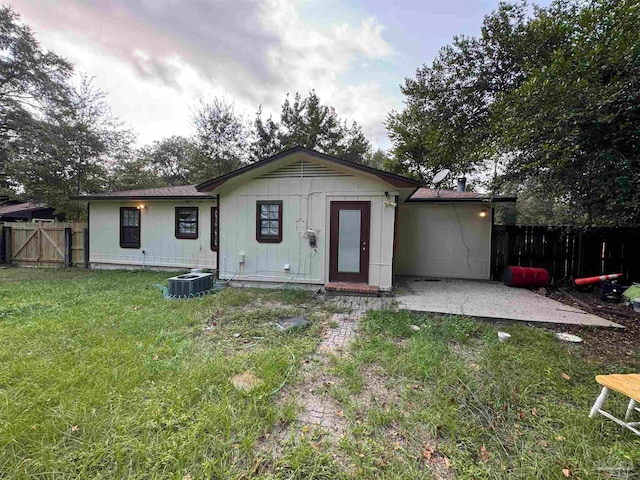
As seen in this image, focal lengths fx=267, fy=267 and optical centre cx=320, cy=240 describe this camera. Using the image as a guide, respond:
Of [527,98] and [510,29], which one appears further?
[510,29]

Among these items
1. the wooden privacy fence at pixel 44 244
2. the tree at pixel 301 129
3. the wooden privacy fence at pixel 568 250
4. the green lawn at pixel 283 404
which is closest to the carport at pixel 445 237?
the wooden privacy fence at pixel 568 250

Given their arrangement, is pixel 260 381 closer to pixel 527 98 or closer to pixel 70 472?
pixel 70 472

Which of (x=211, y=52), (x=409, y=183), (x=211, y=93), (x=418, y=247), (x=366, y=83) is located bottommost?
(x=418, y=247)

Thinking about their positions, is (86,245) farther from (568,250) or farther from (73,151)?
(568,250)

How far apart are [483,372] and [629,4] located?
576cm

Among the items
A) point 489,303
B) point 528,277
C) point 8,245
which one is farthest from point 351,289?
point 8,245

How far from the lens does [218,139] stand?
59.2 feet

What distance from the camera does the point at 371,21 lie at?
8.59m

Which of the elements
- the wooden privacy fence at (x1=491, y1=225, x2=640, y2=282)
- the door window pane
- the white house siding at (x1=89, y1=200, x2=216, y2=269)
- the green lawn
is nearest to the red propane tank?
the wooden privacy fence at (x1=491, y1=225, x2=640, y2=282)

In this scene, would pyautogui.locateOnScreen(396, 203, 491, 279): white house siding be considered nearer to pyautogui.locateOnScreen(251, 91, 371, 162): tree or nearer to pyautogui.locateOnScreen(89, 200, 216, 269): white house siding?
pyautogui.locateOnScreen(89, 200, 216, 269): white house siding

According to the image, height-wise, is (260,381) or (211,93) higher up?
(211,93)

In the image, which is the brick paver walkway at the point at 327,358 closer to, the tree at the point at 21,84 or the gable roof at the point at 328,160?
the gable roof at the point at 328,160

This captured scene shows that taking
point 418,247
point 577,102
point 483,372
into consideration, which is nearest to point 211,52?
point 418,247

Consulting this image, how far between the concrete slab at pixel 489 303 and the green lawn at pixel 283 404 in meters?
0.74
